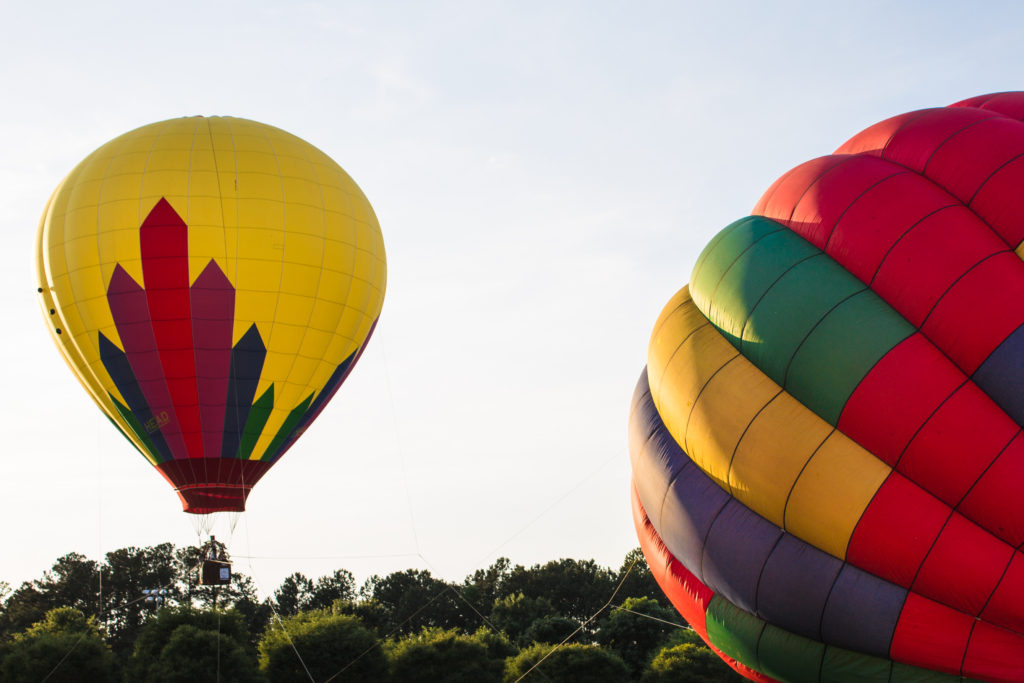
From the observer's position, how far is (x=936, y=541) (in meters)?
8.30

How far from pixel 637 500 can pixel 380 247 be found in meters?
10.3

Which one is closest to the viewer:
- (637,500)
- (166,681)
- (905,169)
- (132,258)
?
(905,169)

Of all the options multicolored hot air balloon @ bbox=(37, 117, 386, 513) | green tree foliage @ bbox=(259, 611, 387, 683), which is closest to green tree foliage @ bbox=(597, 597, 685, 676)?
green tree foliage @ bbox=(259, 611, 387, 683)

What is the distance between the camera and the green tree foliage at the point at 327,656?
98.2ft

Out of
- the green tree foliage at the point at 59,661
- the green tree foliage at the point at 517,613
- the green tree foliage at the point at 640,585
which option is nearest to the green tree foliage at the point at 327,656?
the green tree foliage at the point at 59,661

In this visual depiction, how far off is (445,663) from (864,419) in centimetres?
2371

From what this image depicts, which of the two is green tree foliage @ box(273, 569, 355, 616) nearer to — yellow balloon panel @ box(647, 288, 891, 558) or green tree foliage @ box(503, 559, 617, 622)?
green tree foliage @ box(503, 559, 617, 622)

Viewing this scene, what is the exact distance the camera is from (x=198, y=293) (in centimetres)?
1767

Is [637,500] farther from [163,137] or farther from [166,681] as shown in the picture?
[166,681]

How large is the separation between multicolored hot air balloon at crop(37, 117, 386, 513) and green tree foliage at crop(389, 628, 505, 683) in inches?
524

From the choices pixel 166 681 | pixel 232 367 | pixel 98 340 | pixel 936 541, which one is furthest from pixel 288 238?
pixel 166 681

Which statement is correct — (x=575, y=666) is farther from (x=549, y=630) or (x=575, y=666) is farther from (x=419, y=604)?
(x=419, y=604)

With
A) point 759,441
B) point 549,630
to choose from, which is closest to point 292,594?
point 549,630

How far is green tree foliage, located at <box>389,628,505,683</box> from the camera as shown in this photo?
29969 mm
